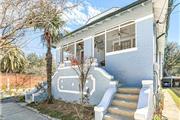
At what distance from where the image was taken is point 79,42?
23078 mm

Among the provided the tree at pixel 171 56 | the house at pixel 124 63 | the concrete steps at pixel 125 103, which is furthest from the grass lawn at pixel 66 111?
the tree at pixel 171 56

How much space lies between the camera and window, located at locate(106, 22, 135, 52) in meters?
18.0

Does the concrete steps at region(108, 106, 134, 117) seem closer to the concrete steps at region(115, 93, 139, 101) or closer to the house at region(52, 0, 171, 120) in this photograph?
the house at region(52, 0, 171, 120)

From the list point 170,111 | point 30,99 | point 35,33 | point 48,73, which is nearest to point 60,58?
point 48,73

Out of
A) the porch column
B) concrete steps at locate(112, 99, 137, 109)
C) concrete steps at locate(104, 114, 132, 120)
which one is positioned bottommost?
concrete steps at locate(104, 114, 132, 120)

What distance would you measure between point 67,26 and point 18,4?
238cm

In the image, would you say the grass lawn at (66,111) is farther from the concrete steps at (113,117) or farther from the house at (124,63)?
the concrete steps at (113,117)

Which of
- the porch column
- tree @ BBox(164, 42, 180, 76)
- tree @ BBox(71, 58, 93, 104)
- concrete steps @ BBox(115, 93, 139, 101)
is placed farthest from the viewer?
tree @ BBox(164, 42, 180, 76)

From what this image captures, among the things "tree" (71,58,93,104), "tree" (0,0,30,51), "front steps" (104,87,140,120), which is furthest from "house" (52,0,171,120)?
"tree" (0,0,30,51)

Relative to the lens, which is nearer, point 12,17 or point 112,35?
point 12,17

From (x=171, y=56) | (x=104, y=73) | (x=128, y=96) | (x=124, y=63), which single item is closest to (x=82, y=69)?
(x=104, y=73)

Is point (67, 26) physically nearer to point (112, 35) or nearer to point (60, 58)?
point (112, 35)

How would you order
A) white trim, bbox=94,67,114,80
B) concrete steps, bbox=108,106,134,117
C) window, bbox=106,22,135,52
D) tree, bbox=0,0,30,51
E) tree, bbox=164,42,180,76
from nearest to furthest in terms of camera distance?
tree, bbox=0,0,30,51, concrete steps, bbox=108,106,134,117, white trim, bbox=94,67,114,80, window, bbox=106,22,135,52, tree, bbox=164,42,180,76

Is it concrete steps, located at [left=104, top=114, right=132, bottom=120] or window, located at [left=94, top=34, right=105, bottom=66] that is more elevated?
window, located at [left=94, top=34, right=105, bottom=66]
